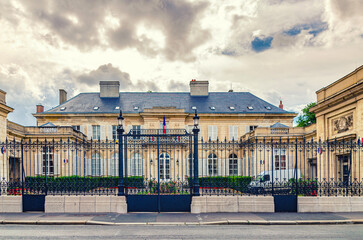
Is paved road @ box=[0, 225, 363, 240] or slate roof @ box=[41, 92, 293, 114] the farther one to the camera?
slate roof @ box=[41, 92, 293, 114]

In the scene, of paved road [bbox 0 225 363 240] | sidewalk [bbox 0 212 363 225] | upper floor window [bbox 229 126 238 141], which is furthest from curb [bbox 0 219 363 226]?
upper floor window [bbox 229 126 238 141]

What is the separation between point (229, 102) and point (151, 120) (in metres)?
9.70

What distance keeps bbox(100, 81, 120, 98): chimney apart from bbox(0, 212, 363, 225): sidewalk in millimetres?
26938

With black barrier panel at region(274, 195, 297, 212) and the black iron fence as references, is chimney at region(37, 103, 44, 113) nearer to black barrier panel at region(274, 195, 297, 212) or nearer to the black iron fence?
the black iron fence

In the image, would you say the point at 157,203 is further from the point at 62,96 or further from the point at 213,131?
the point at 62,96

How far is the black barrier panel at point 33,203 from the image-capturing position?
13.2 meters

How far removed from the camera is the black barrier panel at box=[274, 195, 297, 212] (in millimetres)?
13102

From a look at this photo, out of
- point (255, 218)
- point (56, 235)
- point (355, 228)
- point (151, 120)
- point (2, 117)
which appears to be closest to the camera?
point (56, 235)

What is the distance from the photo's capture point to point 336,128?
20.0 m

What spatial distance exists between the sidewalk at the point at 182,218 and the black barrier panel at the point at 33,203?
1.31 feet

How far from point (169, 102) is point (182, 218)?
27249 mm

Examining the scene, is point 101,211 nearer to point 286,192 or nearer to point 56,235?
point 56,235

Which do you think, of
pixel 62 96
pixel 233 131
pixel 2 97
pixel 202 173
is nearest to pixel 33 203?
pixel 202 173

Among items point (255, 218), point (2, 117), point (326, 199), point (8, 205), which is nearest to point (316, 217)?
point (326, 199)
